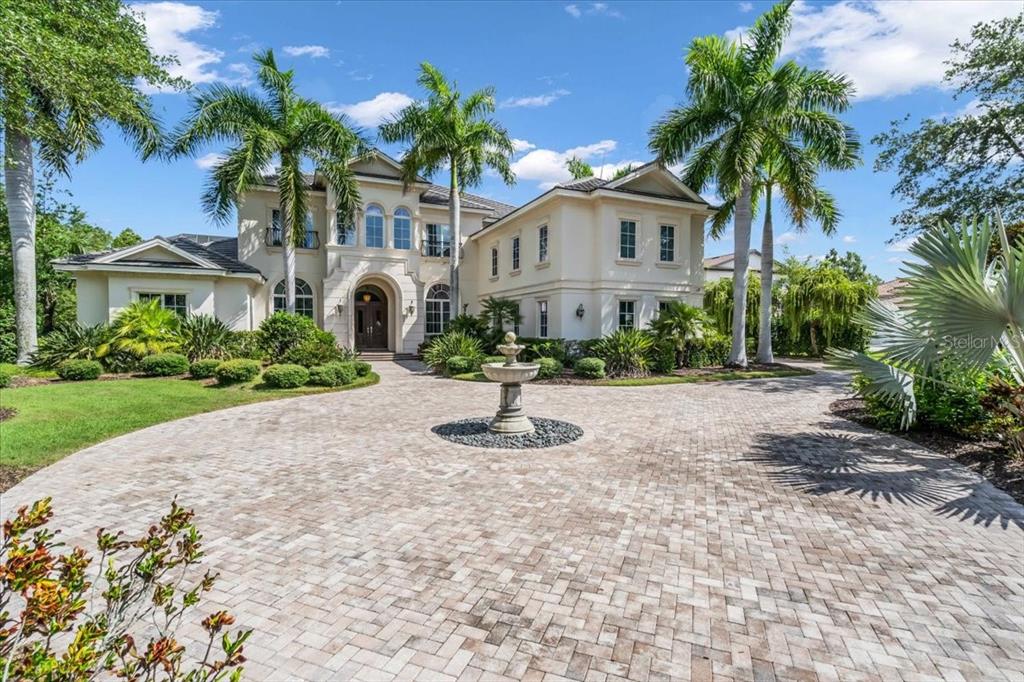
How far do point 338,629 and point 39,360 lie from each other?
20.1 m

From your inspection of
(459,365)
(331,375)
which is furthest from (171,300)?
(459,365)

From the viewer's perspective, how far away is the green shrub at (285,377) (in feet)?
47.3

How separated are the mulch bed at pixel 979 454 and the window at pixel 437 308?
63.9ft

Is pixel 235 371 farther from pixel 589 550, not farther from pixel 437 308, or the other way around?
pixel 589 550

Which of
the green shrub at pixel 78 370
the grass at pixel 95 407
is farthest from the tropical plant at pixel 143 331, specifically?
the grass at pixel 95 407

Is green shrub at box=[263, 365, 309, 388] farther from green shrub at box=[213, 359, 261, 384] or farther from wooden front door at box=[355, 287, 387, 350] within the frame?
wooden front door at box=[355, 287, 387, 350]

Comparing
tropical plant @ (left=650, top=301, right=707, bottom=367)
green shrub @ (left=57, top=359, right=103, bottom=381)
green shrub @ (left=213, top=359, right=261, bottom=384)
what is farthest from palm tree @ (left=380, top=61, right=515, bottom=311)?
green shrub @ (left=57, top=359, right=103, bottom=381)

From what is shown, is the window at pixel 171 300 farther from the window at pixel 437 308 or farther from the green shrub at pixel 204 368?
the window at pixel 437 308

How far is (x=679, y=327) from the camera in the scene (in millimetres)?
18688

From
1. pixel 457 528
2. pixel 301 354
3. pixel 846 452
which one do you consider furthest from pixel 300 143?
pixel 846 452

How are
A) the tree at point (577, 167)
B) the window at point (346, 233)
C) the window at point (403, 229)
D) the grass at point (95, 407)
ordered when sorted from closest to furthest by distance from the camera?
the grass at point (95, 407) < the window at point (346, 233) < the window at point (403, 229) < the tree at point (577, 167)

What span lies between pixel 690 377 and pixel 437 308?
1388 centimetres

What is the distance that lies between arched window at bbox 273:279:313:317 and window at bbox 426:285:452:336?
579 cm

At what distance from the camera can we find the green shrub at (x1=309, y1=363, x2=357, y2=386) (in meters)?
15.0
